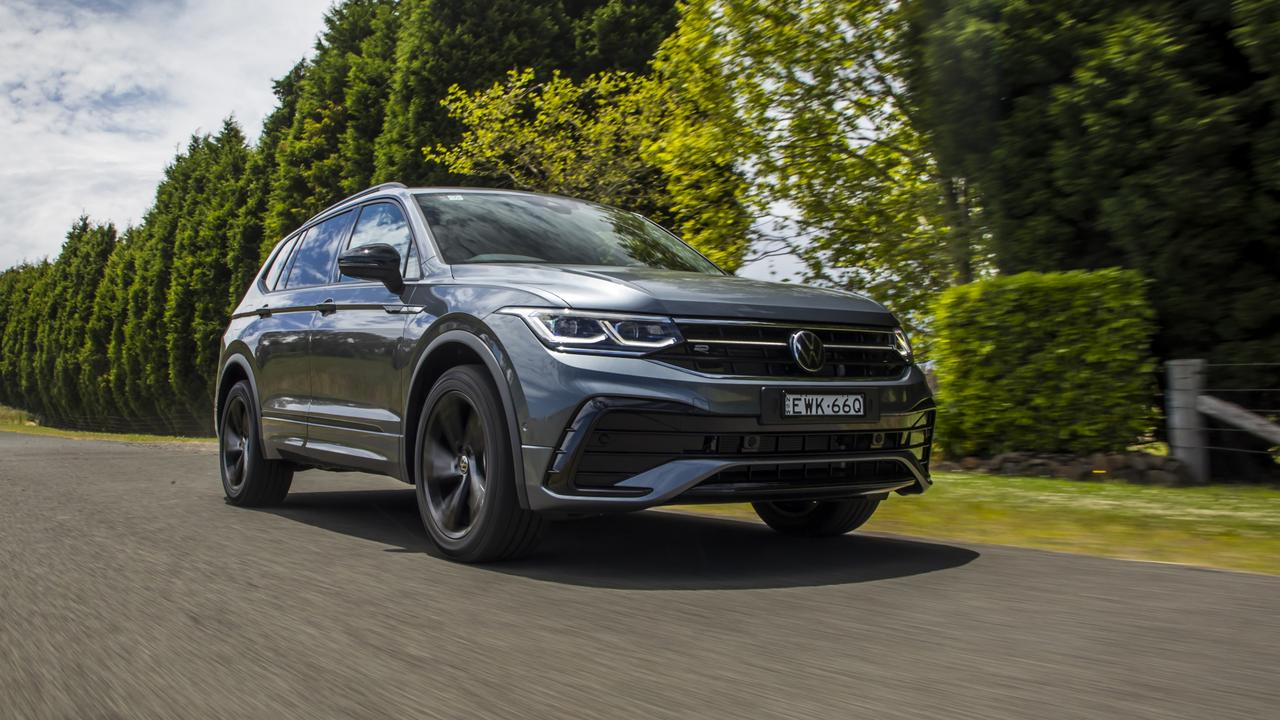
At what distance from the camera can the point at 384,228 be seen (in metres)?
6.83

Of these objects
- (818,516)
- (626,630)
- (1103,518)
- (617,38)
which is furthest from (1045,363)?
(617,38)

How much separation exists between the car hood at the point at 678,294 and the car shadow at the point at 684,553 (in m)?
1.07

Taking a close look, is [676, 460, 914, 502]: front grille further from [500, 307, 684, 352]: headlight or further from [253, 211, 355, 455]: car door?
[253, 211, 355, 455]: car door

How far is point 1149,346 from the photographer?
952 centimetres

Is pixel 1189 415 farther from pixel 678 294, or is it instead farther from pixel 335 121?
pixel 335 121

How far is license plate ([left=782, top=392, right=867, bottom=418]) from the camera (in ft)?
16.4

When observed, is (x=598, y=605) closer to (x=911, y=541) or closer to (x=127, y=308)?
(x=911, y=541)

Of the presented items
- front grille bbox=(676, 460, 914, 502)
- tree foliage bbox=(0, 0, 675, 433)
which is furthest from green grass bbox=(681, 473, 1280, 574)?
tree foliage bbox=(0, 0, 675, 433)

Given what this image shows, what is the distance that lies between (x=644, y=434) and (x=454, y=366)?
1.23 meters

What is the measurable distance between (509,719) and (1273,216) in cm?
753

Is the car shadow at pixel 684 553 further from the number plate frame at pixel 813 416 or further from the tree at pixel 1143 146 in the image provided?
the tree at pixel 1143 146

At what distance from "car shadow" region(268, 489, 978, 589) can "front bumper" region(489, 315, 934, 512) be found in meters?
0.36

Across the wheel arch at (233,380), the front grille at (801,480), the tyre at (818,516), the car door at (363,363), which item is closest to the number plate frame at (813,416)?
the front grille at (801,480)

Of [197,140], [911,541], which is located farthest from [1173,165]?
[197,140]
